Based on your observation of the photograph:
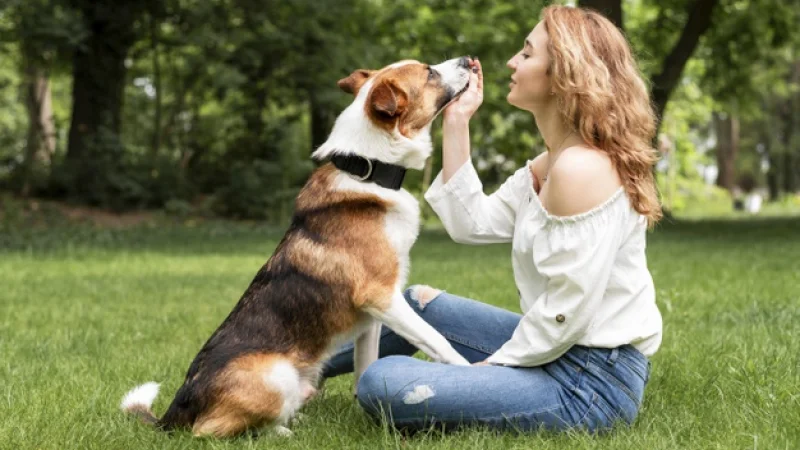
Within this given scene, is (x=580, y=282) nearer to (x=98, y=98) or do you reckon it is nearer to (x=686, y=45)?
(x=686, y=45)

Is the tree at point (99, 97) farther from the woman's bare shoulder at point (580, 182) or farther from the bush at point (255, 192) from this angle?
the woman's bare shoulder at point (580, 182)

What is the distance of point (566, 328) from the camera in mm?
3379

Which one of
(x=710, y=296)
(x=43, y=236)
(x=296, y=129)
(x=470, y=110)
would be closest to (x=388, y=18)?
(x=296, y=129)

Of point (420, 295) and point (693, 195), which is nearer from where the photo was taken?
point (420, 295)

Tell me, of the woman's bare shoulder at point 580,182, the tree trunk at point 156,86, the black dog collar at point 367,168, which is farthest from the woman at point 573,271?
the tree trunk at point 156,86

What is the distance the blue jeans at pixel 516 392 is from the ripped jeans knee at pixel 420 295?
0.59 meters

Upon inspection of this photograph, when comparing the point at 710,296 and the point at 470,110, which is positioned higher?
the point at 470,110

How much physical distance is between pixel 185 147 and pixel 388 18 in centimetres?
570

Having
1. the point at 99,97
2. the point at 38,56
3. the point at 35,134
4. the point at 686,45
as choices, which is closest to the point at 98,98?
the point at 99,97

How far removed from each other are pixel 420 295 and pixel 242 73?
51.3 ft

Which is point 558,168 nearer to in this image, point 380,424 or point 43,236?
point 380,424

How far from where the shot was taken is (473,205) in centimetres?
407

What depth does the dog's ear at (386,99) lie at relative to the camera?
399 centimetres

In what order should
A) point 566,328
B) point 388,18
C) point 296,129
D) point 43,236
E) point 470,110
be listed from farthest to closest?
point 388,18
point 296,129
point 43,236
point 470,110
point 566,328
